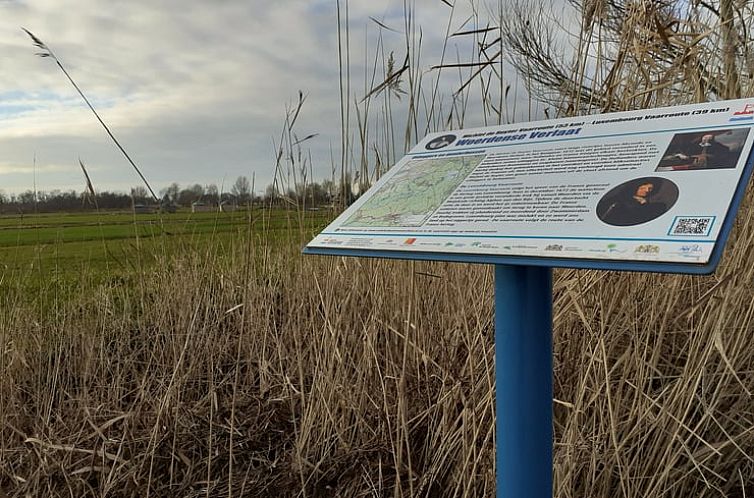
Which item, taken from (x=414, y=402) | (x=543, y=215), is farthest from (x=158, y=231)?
(x=543, y=215)

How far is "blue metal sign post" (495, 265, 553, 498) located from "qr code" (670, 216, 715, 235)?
0.25 metres

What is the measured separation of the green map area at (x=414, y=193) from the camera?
1041 mm

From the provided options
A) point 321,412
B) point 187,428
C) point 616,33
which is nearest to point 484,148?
point 616,33

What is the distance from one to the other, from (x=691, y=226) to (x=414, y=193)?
1.60 ft

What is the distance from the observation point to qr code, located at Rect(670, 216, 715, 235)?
0.71m

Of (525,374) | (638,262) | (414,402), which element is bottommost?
(414,402)

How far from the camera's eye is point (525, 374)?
958mm

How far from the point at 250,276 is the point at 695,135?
1587 mm

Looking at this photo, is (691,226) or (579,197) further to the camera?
(579,197)

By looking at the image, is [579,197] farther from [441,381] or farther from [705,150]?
[441,381]

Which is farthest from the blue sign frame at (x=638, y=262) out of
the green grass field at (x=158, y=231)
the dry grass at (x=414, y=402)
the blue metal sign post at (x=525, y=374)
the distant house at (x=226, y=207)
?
the distant house at (x=226, y=207)

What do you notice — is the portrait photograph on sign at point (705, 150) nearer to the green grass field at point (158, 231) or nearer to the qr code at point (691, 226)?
the qr code at point (691, 226)

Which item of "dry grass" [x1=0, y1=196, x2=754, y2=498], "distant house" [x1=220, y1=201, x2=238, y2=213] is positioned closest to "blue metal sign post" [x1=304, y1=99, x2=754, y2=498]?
"dry grass" [x1=0, y1=196, x2=754, y2=498]

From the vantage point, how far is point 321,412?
1.65 meters
